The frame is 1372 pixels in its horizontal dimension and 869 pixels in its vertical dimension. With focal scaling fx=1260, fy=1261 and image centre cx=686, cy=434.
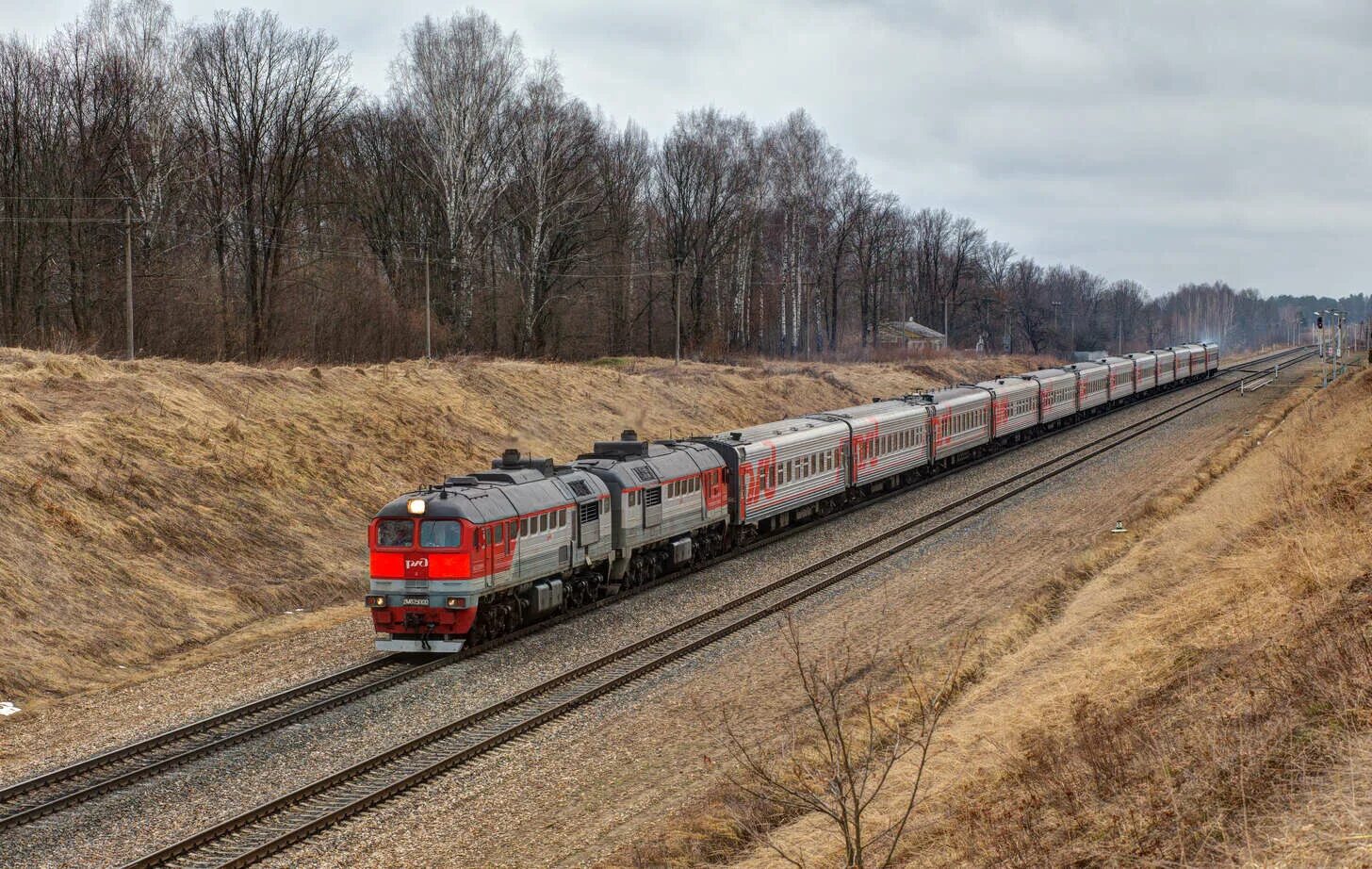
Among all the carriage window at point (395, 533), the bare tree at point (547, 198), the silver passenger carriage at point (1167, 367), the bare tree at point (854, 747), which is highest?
the bare tree at point (547, 198)

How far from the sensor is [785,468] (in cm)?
3484

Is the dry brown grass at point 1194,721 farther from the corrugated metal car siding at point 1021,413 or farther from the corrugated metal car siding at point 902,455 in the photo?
the corrugated metal car siding at point 1021,413

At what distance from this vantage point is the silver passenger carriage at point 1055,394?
5912 centimetres

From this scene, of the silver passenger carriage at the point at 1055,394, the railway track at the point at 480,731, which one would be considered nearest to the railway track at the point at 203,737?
the railway track at the point at 480,731

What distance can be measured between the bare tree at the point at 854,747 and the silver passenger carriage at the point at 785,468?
435 inches

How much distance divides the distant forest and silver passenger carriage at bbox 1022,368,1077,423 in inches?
938

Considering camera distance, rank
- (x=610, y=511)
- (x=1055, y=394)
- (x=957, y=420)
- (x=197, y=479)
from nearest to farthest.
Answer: (x=610, y=511), (x=197, y=479), (x=957, y=420), (x=1055, y=394)

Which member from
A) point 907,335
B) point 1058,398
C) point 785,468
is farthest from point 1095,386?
point 907,335

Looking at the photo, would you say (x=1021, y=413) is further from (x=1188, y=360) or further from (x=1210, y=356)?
(x=1210, y=356)

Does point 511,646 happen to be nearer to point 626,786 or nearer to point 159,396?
point 626,786

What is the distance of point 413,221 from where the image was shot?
71125 millimetres

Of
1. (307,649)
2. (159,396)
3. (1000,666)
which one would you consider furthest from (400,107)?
(1000,666)

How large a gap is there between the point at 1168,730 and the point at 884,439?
29464 mm

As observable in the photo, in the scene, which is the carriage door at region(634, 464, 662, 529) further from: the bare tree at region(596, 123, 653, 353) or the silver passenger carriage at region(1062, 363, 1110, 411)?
the bare tree at region(596, 123, 653, 353)
